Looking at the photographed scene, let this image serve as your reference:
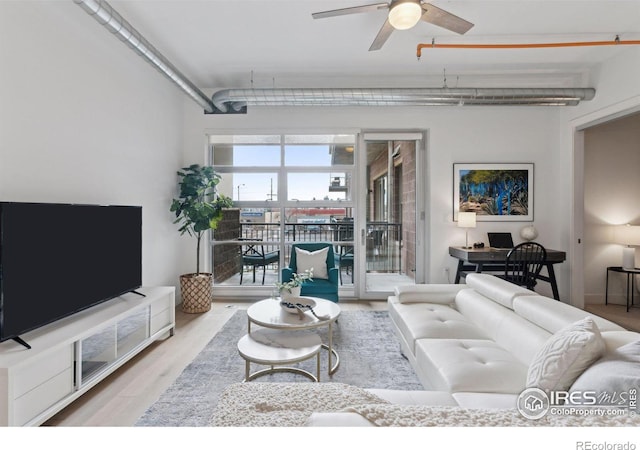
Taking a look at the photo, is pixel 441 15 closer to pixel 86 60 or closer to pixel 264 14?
pixel 264 14

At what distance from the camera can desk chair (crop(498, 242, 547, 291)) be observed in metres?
3.81

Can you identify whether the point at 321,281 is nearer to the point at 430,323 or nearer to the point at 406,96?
the point at 430,323

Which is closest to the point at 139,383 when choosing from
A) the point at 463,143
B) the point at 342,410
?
the point at 342,410

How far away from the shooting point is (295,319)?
247 cm

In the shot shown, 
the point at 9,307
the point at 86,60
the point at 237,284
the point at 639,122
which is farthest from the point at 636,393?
the point at 639,122

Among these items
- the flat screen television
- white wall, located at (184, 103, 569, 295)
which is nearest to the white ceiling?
white wall, located at (184, 103, 569, 295)

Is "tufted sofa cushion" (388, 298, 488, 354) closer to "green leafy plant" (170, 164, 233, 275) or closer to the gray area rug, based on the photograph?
the gray area rug

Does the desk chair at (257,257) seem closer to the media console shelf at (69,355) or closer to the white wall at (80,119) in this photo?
the white wall at (80,119)

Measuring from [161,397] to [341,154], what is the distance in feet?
12.2

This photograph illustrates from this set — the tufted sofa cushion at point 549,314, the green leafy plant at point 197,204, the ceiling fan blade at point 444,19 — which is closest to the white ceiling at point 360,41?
the ceiling fan blade at point 444,19

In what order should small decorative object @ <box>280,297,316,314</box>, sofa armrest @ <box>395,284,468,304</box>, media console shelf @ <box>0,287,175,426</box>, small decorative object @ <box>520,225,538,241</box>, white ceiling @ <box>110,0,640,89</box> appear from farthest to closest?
small decorative object @ <box>520,225,538,241</box> → sofa armrest @ <box>395,284,468,304</box> → white ceiling @ <box>110,0,640,89</box> → small decorative object @ <box>280,297,316,314</box> → media console shelf @ <box>0,287,175,426</box>

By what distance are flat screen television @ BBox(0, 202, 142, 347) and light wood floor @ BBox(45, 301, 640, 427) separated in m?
0.59

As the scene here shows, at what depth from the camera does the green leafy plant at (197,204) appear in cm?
402

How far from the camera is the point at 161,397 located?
6.97ft
